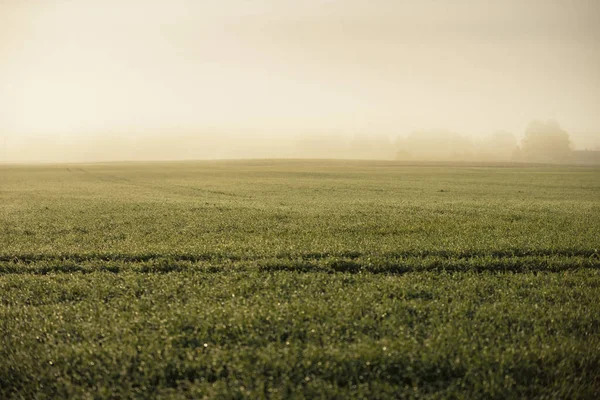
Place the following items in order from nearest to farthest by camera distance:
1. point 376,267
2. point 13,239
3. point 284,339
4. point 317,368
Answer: point 317,368, point 284,339, point 376,267, point 13,239

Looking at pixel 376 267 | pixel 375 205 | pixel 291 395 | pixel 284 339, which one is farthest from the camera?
pixel 375 205

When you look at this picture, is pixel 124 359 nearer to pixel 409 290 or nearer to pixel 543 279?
pixel 409 290

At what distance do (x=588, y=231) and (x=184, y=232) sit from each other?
16839 mm

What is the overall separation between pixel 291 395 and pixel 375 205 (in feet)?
69.2

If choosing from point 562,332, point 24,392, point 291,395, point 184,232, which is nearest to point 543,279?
point 562,332

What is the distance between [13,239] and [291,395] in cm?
1549

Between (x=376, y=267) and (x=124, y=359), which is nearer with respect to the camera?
(x=124, y=359)

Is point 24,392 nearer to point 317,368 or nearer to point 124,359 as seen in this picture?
point 124,359

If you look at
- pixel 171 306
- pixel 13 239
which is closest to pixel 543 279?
pixel 171 306

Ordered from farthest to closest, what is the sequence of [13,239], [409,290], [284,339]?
1. [13,239]
2. [409,290]
3. [284,339]

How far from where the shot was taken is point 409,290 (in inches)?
362

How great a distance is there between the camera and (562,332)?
719 centimetres

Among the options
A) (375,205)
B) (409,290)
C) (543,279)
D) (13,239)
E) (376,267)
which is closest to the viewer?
(409,290)

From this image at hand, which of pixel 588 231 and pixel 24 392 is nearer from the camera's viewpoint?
pixel 24 392
